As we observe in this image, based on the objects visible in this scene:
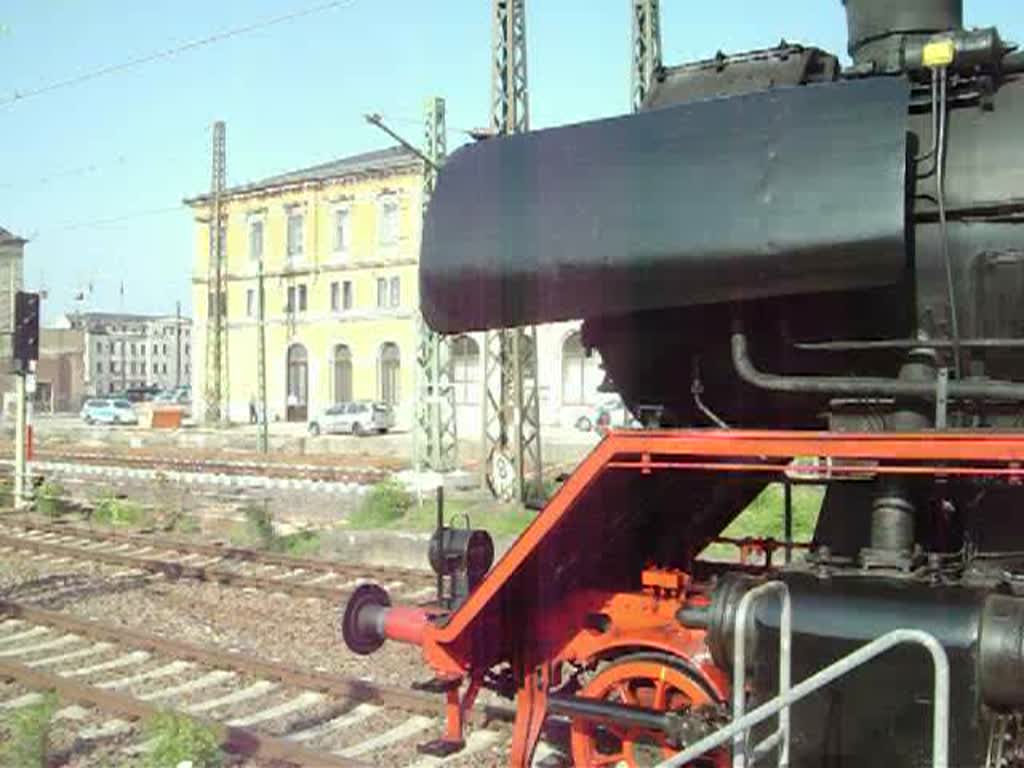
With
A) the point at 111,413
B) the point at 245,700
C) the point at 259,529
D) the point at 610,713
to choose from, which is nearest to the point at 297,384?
the point at 111,413

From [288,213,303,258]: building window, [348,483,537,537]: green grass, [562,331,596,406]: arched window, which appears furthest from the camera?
[288,213,303,258]: building window

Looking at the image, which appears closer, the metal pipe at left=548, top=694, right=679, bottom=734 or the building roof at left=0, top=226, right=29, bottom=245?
the metal pipe at left=548, top=694, right=679, bottom=734

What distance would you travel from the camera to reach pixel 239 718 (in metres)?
7.07

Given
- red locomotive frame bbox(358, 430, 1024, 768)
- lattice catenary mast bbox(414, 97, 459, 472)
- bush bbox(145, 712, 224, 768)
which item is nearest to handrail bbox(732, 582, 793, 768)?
red locomotive frame bbox(358, 430, 1024, 768)

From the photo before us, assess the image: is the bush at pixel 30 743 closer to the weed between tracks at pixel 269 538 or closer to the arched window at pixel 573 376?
the weed between tracks at pixel 269 538

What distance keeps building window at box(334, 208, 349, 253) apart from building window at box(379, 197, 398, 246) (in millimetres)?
2773

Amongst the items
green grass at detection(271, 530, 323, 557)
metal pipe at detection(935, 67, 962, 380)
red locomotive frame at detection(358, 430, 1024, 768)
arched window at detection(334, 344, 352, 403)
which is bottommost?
green grass at detection(271, 530, 323, 557)

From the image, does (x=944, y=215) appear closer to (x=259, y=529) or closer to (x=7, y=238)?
(x=259, y=529)

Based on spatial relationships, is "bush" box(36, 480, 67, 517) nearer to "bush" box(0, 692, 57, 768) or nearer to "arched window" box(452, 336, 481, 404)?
"bush" box(0, 692, 57, 768)

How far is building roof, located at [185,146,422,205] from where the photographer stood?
57.0 meters

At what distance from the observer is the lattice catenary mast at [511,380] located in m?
16.6

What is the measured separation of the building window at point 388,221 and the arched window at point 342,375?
264 inches

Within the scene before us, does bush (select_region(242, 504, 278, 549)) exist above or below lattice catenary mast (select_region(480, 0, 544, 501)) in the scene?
below

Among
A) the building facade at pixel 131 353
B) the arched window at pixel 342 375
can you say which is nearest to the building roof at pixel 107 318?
the building facade at pixel 131 353
